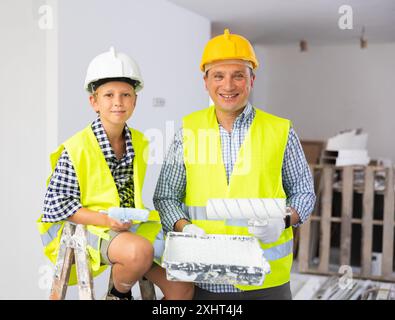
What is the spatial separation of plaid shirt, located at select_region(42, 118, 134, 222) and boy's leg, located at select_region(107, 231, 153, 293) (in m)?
0.12

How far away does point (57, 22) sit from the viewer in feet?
7.63

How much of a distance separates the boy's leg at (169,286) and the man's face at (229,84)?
52cm

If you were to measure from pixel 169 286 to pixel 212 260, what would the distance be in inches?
8.3

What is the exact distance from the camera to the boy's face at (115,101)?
1506 mm

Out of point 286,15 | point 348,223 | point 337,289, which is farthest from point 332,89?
point 337,289

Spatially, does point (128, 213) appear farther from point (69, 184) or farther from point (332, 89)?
point (332, 89)

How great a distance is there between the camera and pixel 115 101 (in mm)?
1506

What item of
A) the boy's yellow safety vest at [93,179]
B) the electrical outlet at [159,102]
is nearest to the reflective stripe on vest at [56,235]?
the boy's yellow safety vest at [93,179]

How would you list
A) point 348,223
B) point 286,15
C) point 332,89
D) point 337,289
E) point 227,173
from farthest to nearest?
point 332,89 < point 348,223 < point 337,289 < point 286,15 < point 227,173

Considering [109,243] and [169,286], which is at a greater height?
[109,243]

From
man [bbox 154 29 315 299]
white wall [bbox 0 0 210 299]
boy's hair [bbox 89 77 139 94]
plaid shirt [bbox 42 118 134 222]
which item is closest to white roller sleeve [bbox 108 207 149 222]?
plaid shirt [bbox 42 118 134 222]

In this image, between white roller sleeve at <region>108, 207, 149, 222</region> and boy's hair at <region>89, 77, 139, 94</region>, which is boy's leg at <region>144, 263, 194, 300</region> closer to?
white roller sleeve at <region>108, 207, 149, 222</region>

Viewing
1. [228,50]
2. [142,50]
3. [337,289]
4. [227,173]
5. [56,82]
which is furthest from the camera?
[337,289]

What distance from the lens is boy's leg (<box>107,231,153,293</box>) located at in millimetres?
1450
